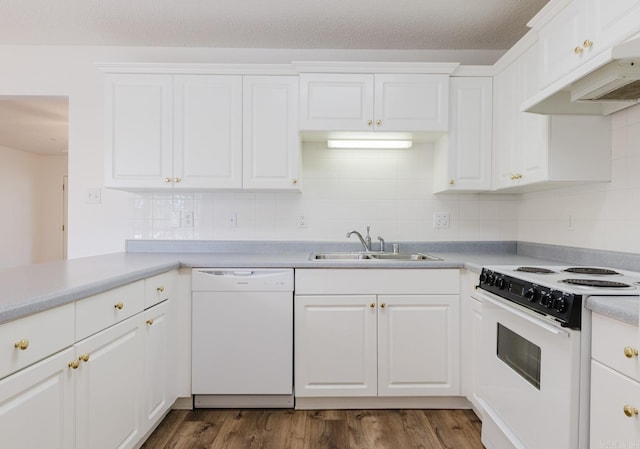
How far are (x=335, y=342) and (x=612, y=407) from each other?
1.33 meters

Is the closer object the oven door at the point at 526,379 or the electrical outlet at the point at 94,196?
the oven door at the point at 526,379

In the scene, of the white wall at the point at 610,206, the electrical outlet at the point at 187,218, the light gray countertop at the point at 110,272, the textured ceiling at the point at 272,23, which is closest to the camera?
the light gray countertop at the point at 110,272

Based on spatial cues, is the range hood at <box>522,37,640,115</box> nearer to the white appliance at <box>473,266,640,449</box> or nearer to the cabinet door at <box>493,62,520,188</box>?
the cabinet door at <box>493,62,520,188</box>

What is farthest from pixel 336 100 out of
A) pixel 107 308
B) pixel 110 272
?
pixel 107 308

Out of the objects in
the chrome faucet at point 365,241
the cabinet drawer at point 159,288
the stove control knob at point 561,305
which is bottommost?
the cabinet drawer at point 159,288

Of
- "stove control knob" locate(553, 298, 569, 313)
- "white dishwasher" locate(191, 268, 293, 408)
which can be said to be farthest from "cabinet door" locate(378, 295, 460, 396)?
"stove control knob" locate(553, 298, 569, 313)

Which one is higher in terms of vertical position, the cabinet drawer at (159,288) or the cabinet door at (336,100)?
the cabinet door at (336,100)

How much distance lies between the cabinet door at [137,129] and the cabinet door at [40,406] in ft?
4.61

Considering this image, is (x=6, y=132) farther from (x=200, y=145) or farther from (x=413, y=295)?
(x=413, y=295)

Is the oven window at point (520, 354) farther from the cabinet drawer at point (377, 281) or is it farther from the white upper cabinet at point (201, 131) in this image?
the white upper cabinet at point (201, 131)

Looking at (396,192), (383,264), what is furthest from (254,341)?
(396,192)

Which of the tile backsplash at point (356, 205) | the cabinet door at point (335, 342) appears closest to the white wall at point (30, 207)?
the tile backsplash at point (356, 205)

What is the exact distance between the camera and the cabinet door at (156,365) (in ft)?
5.85

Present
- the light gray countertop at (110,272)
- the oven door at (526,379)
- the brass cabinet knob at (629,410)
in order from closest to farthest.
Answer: the brass cabinet knob at (629,410) < the light gray countertop at (110,272) < the oven door at (526,379)
